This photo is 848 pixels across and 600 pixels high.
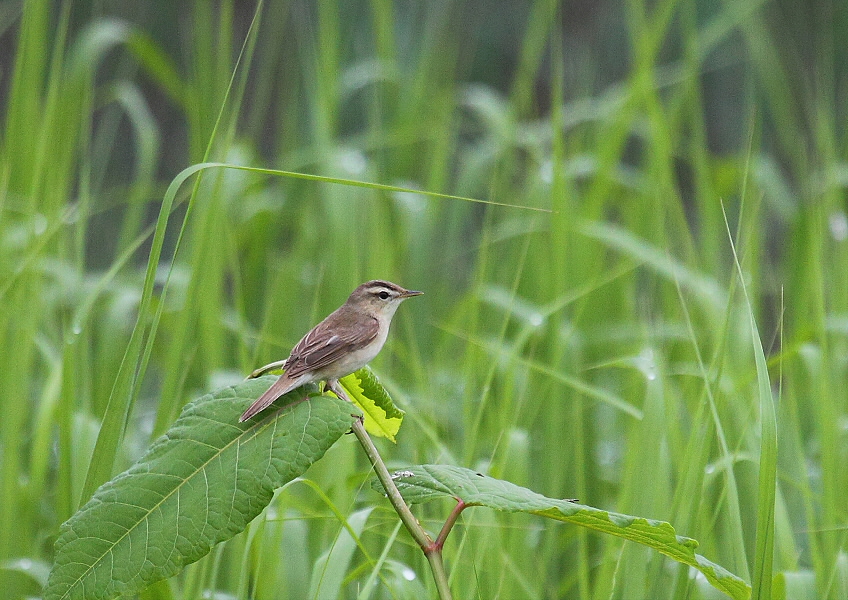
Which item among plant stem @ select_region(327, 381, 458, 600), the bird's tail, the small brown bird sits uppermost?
the small brown bird

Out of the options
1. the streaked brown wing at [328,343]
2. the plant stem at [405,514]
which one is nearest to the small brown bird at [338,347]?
the streaked brown wing at [328,343]

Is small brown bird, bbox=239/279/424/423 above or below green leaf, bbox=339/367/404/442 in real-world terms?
above

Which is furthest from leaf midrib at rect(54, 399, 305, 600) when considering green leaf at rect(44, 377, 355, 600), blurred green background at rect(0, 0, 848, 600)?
blurred green background at rect(0, 0, 848, 600)

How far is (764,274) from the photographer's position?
13.7 ft

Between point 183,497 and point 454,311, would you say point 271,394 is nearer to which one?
point 183,497

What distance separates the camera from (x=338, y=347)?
137 centimetres

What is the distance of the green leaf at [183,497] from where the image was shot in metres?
1.01

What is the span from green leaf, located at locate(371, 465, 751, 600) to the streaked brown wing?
7.8 inches

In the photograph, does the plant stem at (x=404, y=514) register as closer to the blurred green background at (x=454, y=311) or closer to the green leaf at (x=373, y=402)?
the green leaf at (x=373, y=402)

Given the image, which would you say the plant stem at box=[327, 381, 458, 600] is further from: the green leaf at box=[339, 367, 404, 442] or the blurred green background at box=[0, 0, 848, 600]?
the blurred green background at box=[0, 0, 848, 600]

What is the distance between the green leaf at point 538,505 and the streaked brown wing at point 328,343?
7.8 inches

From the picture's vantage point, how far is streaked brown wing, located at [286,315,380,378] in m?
1.25

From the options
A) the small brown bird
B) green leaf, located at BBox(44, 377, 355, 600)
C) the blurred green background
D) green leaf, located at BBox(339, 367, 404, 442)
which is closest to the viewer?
green leaf, located at BBox(44, 377, 355, 600)

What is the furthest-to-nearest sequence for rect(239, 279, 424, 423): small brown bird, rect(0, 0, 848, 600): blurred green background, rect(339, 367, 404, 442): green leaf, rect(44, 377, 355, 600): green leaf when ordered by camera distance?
rect(0, 0, 848, 600): blurred green background < rect(339, 367, 404, 442): green leaf < rect(239, 279, 424, 423): small brown bird < rect(44, 377, 355, 600): green leaf
